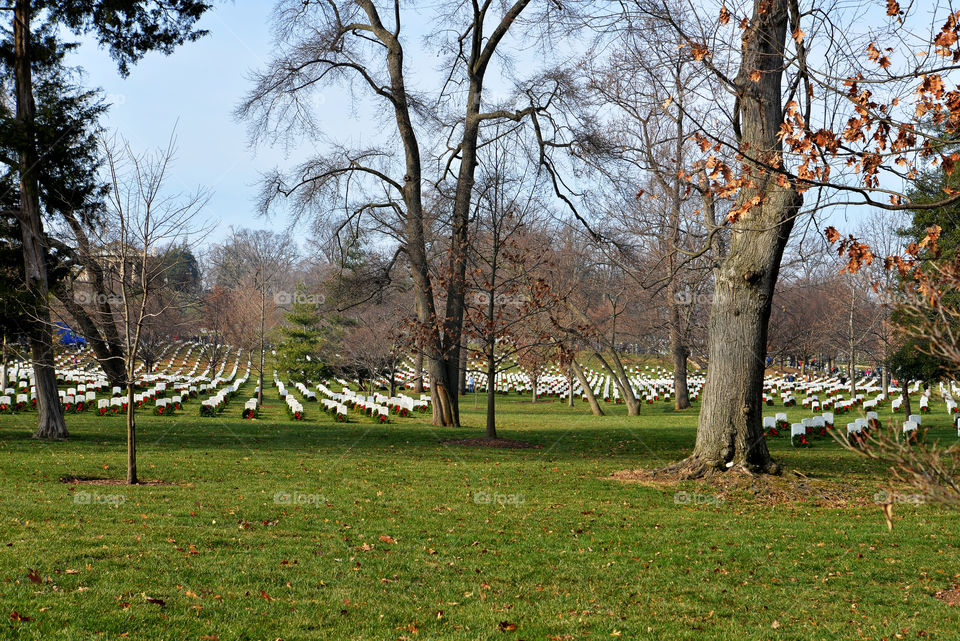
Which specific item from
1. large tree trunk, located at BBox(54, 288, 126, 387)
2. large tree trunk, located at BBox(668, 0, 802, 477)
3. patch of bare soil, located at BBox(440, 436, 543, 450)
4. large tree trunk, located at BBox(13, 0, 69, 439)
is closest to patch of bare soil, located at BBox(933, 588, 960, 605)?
large tree trunk, located at BBox(668, 0, 802, 477)

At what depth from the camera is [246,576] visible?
5348 mm

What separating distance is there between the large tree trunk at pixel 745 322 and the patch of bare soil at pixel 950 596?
4.64 meters

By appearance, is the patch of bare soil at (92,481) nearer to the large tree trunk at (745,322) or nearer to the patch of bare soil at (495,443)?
the patch of bare soil at (495,443)

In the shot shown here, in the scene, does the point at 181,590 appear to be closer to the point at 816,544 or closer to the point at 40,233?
the point at 816,544

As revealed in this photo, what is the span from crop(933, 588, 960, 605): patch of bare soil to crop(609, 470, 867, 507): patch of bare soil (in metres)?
3.58

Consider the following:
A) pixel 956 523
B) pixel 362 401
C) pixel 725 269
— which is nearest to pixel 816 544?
pixel 956 523

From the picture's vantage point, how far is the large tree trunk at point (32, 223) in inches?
550

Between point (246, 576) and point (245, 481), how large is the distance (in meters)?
4.48

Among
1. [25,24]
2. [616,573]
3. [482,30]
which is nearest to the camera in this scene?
[616,573]

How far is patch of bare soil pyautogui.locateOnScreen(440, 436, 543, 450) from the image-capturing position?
→ 47.7 ft

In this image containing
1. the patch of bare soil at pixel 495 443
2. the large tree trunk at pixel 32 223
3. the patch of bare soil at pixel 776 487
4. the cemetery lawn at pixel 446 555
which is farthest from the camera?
the patch of bare soil at pixel 495 443

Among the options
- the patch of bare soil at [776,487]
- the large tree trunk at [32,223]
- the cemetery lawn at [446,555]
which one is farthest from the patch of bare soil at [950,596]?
the large tree trunk at [32,223]

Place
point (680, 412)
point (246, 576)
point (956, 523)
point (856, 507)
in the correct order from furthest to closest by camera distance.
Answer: point (680, 412)
point (856, 507)
point (956, 523)
point (246, 576)

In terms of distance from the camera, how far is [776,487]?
9.69 m
